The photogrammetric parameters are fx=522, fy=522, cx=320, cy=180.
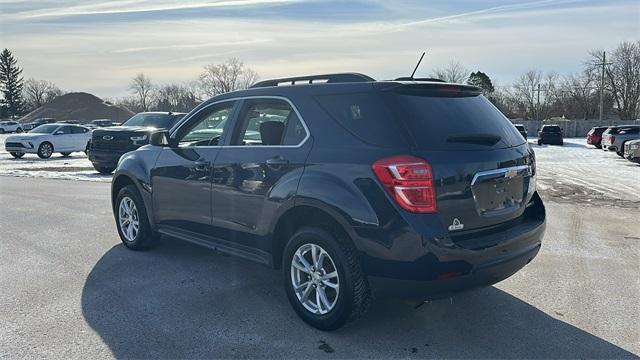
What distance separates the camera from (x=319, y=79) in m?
4.54

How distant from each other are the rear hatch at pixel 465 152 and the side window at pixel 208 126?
74.4 inches

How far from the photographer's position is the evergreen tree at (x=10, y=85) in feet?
341

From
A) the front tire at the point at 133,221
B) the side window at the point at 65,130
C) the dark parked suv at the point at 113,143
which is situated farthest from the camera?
the side window at the point at 65,130

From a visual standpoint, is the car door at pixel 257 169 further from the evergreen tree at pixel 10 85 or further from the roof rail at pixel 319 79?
the evergreen tree at pixel 10 85

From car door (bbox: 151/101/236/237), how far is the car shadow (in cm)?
63

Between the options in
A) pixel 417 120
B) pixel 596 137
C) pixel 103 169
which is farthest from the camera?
pixel 596 137

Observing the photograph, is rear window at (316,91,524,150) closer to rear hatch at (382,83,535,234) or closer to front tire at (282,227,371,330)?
rear hatch at (382,83,535,234)

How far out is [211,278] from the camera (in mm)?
5145

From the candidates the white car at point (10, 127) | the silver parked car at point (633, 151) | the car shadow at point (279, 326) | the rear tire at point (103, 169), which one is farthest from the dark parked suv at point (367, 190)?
the white car at point (10, 127)

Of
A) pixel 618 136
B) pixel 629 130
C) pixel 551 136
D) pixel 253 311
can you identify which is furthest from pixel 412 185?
pixel 551 136

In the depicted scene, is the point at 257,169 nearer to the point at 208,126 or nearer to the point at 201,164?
the point at 201,164

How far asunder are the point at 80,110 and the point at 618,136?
335ft

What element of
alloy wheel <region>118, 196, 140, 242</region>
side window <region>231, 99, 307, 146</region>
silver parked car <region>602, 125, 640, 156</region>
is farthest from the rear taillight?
silver parked car <region>602, 125, 640, 156</region>

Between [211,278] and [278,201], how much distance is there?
4.91ft
